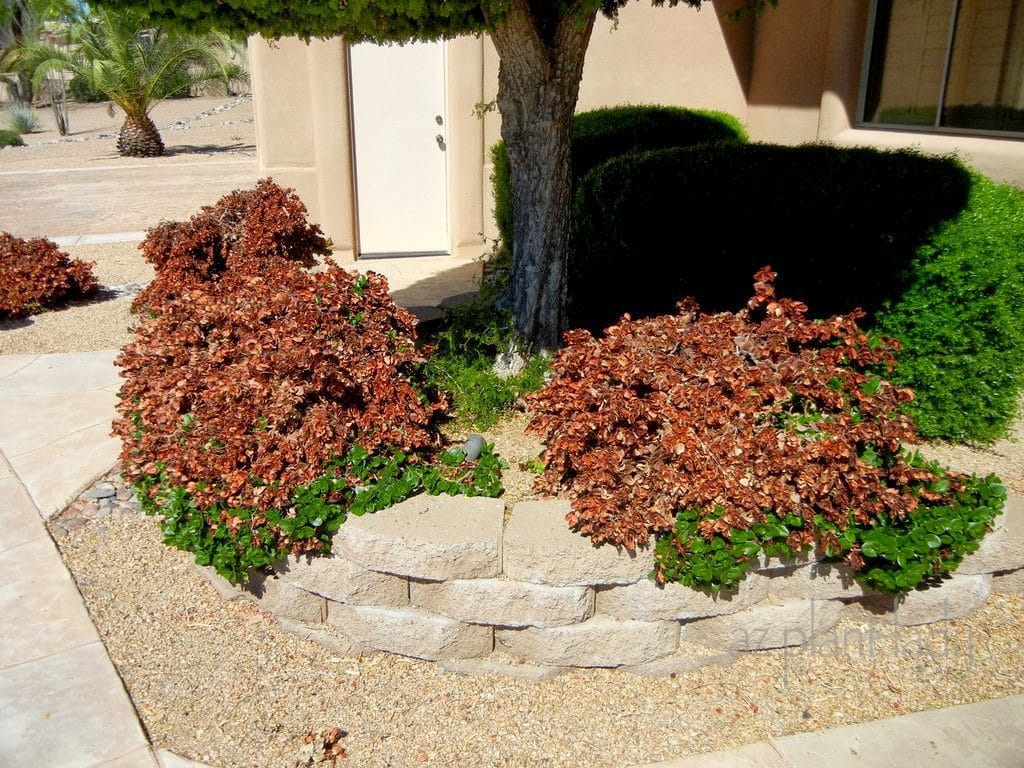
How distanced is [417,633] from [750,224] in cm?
317

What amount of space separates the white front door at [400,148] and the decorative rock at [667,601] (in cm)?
637

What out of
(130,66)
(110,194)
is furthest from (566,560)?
(130,66)

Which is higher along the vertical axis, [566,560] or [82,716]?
[566,560]

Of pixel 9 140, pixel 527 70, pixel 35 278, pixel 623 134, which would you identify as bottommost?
pixel 35 278

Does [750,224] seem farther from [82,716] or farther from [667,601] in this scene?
[82,716]

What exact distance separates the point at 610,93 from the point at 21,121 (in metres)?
Result: 20.2

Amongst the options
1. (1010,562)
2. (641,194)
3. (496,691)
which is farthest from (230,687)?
(641,194)

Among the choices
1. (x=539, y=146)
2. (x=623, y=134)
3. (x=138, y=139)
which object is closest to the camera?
(x=539, y=146)

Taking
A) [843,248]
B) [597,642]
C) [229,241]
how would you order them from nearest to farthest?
[597,642] < [843,248] < [229,241]

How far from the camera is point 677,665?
→ 3.06 metres

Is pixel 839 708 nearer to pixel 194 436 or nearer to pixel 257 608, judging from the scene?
pixel 257 608

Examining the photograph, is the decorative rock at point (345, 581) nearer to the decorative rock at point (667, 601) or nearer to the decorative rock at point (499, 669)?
the decorative rock at point (499, 669)

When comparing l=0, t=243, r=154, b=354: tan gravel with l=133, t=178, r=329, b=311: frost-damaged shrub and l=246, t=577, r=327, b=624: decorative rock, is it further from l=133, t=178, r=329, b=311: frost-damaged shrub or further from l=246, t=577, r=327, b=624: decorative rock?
l=246, t=577, r=327, b=624: decorative rock
